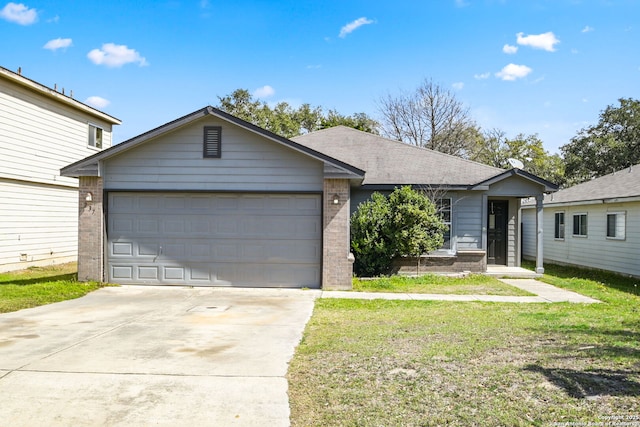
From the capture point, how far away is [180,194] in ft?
40.2

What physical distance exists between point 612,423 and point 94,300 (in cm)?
946

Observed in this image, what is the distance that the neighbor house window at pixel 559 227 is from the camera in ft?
66.1

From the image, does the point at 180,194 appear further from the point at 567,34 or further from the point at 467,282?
the point at 567,34

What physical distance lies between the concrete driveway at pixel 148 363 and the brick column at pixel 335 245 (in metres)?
2.00

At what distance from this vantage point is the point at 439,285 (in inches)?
517

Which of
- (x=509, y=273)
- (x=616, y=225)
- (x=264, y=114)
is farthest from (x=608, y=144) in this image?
(x=264, y=114)

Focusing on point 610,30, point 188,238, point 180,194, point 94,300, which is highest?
point 610,30

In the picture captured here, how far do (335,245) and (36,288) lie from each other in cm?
699

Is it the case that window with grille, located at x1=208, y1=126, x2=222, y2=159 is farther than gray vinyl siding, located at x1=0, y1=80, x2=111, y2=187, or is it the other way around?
gray vinyl siding, located at x1=0, y1=80, x2=111, y2=187

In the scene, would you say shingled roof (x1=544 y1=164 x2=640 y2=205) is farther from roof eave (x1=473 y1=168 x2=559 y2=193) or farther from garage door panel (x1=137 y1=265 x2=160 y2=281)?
garage door panel (x1=137 y1=265 x2=160 y2=281)

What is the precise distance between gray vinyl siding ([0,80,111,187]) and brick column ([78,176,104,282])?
4.84 meters

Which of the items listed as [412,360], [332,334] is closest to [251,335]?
[332,334]

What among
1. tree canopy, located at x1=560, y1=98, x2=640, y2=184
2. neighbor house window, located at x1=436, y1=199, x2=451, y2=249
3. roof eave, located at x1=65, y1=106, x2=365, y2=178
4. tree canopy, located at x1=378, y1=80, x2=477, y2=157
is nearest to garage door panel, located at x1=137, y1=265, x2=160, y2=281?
roof eave, located at x1=65, y1=106, x2=365, y2=178

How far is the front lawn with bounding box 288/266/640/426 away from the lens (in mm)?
4152
